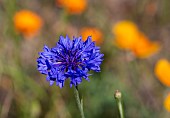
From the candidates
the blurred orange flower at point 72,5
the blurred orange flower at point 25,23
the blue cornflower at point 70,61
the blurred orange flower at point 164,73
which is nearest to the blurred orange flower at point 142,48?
the blurred orange flower at point 164,73

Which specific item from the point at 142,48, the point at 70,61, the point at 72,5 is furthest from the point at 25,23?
the point at 70,61

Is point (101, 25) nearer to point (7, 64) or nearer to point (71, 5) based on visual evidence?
point (71, 5)

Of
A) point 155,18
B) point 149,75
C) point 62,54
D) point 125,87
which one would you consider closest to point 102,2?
point 155,18

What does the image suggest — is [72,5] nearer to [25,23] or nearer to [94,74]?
[25,23]

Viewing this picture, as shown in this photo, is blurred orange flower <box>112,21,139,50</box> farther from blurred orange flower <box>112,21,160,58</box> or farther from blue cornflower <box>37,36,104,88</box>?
blue cornflower <box>37,36,104,88</box>

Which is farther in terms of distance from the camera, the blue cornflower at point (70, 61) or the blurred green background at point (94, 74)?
the blurred green background at point (94, 74)

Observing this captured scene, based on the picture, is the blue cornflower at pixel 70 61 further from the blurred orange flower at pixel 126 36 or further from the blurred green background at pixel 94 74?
the blurred orange flower at pixel 126 36

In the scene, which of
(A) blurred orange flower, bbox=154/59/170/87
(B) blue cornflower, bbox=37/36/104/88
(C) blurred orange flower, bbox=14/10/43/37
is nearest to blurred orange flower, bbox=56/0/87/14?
(C) blurred orange flower, bbox=14/10/43/37
